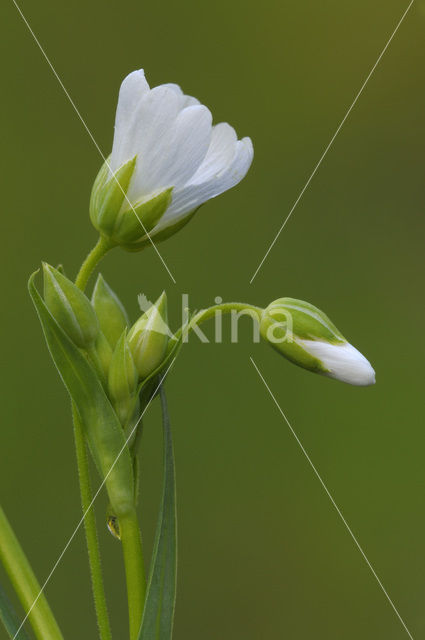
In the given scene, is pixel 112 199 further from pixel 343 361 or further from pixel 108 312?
pixel 343 361

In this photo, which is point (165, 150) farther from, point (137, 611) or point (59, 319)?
point (137, 611)

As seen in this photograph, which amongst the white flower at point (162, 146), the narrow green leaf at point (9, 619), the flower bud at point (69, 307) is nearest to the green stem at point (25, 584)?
the narrow green leaf at point (9, 619)

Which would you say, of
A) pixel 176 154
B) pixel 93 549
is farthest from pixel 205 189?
pixel 93 549

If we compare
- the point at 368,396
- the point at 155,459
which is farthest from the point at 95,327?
the point at 368,396

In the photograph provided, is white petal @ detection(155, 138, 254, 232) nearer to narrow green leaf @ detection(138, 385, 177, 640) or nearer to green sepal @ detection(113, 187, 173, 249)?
green sepal @ detection(113, 187, 173, 249)

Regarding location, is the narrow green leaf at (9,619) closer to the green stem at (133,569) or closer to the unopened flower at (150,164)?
the green stem at (133,569)

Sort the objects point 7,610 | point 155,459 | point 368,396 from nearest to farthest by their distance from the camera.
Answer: point 7,610 < point 155,459 < point 368,396

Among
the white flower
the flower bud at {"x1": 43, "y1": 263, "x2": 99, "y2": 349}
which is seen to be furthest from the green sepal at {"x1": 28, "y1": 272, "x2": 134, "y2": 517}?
the white flower
